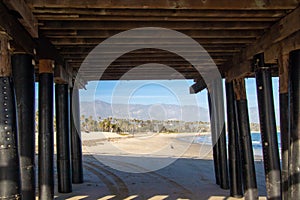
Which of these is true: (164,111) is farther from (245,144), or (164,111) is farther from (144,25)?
(144,25)

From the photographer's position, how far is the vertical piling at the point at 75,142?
32.3ft

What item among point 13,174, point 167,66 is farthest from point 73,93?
point 13,174

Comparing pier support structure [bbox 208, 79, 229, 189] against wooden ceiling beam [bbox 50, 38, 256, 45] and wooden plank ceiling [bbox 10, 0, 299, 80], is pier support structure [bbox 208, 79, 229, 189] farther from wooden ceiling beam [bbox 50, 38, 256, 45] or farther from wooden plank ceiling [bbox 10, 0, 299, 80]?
wooden ceiling beam [bbox 50, 38, 256, 45]

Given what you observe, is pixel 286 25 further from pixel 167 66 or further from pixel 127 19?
pixel 167 66

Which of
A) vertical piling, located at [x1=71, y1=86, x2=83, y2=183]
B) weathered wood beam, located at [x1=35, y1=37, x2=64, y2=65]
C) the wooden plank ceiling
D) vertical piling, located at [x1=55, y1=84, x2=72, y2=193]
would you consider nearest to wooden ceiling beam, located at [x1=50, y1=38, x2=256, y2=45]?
the wooden plank ceiling

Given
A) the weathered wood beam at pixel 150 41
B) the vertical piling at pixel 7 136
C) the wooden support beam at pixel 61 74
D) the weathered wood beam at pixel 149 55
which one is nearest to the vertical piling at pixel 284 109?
the weathered wood beam at pixel 150 41

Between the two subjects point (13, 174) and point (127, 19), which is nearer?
point (13, 174)

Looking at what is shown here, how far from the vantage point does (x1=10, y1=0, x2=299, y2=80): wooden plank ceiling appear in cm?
447

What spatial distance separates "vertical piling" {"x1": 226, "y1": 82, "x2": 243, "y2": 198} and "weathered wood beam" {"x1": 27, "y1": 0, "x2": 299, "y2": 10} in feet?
11.8

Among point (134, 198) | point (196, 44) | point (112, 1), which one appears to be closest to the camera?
point (112, 1)

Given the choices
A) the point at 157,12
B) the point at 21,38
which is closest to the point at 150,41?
the point at 157,12

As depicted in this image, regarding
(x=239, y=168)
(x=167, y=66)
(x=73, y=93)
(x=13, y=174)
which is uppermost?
(x=167, y=66)

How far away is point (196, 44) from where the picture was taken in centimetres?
667

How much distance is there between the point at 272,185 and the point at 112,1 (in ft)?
15.2
